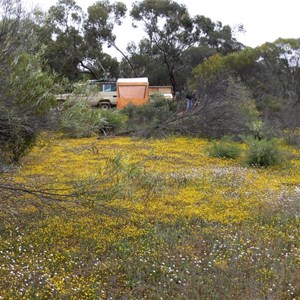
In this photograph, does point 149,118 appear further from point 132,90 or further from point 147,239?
point 147,239

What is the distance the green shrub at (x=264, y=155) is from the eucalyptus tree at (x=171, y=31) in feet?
92.6

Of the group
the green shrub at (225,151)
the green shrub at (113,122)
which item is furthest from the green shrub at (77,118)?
the green shrub at (113,122)

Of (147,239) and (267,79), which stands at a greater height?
(267,79)

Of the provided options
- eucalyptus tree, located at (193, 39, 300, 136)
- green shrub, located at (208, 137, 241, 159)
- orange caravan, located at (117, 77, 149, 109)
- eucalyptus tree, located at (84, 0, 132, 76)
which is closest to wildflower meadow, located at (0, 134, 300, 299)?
green shrub, located at (208, 137, 241, 159)

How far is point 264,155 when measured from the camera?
1107 centimetres

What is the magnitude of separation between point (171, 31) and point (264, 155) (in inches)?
1181

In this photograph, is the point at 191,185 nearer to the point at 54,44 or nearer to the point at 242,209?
the point at 242,209

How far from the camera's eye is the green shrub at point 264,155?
11.1 metres

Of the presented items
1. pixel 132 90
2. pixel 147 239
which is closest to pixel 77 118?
pixel 147 239

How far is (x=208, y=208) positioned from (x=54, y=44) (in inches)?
1142

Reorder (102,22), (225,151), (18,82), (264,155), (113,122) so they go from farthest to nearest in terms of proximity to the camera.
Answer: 1. (102,22)
2. (113,122)
3. (225,151)
4. (264,155)
5. (18,82)

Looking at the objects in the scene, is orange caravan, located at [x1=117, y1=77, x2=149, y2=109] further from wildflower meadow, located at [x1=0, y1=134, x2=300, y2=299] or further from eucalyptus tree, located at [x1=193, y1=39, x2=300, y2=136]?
wildflower meadow, located at [x1=0, y1=134, x2=300, y2=299]

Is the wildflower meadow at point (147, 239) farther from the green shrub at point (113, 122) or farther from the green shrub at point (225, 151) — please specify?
the green shrub at point (113, 122)

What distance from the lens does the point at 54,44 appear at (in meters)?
34.3
